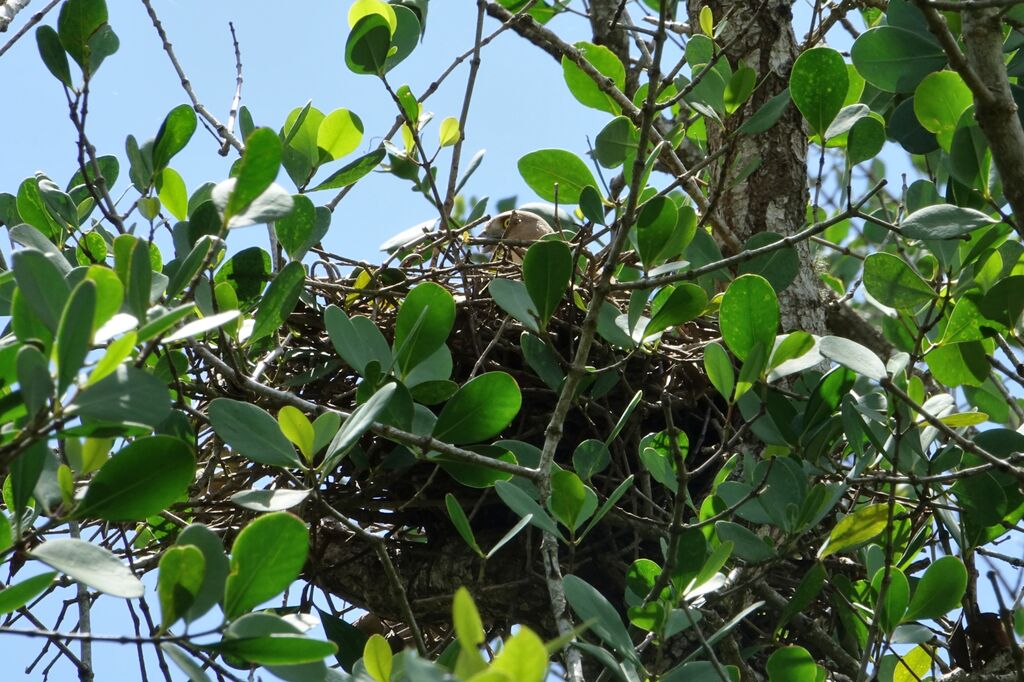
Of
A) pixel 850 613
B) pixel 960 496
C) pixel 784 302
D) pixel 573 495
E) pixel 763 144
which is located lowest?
pixel 850 613

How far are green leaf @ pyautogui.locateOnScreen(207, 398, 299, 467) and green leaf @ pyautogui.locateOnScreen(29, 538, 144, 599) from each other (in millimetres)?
187

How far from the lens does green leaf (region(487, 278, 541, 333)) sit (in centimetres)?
115

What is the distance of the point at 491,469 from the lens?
3.60 feet

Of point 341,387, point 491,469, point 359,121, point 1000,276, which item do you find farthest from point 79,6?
point 1000,276

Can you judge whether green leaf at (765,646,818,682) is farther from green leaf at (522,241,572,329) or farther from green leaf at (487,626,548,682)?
green leaf at (487,626,548,682)

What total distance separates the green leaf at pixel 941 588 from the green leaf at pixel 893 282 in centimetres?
32

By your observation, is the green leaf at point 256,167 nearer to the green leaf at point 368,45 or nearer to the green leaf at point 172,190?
the green leaf at point 172,190

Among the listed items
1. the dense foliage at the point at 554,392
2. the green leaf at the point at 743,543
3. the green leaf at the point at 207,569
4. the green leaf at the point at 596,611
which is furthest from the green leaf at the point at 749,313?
the green leaf at the point at 207,569

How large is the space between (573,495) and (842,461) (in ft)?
1.78

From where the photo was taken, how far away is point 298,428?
0.94 m

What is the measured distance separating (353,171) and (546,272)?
437mm

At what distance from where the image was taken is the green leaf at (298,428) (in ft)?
3.06

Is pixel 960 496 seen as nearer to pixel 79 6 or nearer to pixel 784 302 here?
pixel 784 302

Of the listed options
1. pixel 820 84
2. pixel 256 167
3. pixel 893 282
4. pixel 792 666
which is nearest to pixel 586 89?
pixel 820 84
